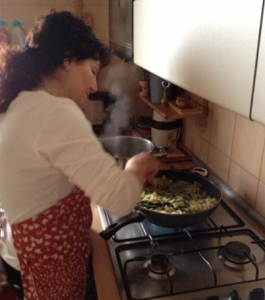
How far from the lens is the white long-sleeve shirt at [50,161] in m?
0.68

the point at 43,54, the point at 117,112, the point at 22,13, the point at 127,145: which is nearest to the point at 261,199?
the point at 127,145

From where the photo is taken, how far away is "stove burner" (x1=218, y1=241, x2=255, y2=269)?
0.95 metres

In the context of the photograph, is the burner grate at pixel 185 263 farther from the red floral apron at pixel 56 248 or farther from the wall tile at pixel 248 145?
the wall tile at pixel 248 145

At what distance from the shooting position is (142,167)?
82cm

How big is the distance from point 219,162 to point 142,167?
694 millimetres

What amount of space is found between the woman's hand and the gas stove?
0.85ft

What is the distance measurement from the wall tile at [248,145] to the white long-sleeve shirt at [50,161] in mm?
565

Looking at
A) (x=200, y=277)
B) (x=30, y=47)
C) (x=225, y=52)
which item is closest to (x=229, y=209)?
(x=200, y=277)

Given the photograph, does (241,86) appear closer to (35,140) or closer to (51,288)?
(35,140)

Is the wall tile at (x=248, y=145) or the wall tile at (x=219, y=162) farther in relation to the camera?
the wall tile at (x=219, y=162)

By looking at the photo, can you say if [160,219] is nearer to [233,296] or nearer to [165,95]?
[233,296]

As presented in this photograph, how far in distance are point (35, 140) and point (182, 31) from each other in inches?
17.1

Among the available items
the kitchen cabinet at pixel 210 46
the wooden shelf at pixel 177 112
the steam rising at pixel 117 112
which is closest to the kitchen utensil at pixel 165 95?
the wooden shelf at pixel 177 112

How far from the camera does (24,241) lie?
2.92 feet
